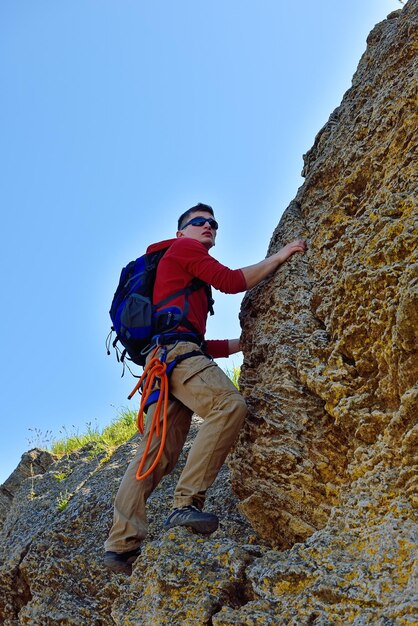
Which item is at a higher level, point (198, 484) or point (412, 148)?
point (412, 148)

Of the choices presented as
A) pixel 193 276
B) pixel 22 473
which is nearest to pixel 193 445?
pixel 193 276

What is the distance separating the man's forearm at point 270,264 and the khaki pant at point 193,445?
0.95 metres

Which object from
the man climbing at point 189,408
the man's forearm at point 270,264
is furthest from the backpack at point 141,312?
the man's forearm at point 270,264

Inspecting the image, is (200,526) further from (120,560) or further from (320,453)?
(320,453)

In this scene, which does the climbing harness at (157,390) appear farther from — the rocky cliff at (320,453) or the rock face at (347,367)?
the rock face at (347,367)

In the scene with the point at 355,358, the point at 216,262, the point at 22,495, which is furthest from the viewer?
the point at 22,495

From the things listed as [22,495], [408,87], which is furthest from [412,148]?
[22,495]

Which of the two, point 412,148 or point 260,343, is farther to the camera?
point 260,343

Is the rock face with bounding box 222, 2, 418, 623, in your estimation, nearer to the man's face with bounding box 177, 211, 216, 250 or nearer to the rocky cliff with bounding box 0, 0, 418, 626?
the rocky cliff with bounding box 0, 0, 418, 626

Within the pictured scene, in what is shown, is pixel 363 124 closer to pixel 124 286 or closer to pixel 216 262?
pixel 216 262

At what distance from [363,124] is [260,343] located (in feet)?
7.99

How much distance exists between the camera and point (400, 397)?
177 inches

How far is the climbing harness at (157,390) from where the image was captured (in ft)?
18.1

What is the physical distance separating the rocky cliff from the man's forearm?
115 mm
